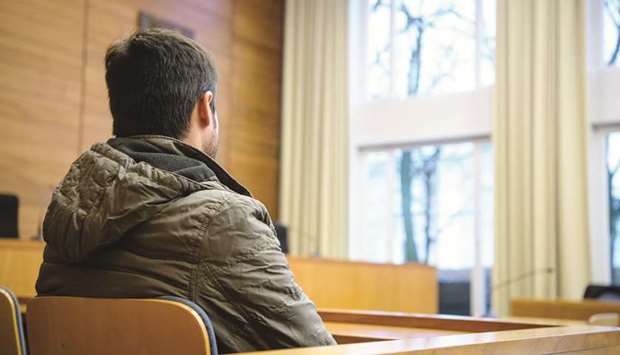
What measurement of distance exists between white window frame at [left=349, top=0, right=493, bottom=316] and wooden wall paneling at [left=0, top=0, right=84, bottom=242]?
10.8ft

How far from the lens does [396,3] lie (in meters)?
9.81

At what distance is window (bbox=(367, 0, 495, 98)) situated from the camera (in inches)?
354

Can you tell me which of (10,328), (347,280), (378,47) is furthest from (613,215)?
(10,328)

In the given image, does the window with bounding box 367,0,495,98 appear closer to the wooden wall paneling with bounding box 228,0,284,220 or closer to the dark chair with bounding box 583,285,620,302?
the wooden wall paneling with bounding box 228,0,284,220

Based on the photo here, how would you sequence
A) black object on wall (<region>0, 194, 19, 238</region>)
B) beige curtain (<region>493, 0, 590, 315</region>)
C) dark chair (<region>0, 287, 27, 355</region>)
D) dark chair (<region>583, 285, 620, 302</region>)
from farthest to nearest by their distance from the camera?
beige curtain (<region>493, 0, 590, 315</region>) → dark chair (<region>583, 285, 620, 302</region>) → black object on wall (<region>0, 194, 19, 238</region>) → dark chair (<region>0, 287, 27, 355</region>)

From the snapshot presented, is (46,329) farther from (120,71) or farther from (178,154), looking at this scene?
(120,71)

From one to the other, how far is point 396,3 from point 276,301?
8.75 meters

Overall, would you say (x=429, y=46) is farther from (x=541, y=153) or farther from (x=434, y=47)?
(x=541, y=153)

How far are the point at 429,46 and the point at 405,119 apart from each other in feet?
2.98

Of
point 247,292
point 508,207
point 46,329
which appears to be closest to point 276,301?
point 247,292

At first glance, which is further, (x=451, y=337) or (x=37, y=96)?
(x=37, y=96)

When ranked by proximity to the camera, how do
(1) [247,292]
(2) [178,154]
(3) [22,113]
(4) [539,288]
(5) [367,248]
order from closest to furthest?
(1) [247,292]
(2) [178,154]
(3) [22,113]
(4) [539,288]
(5) [367,248]

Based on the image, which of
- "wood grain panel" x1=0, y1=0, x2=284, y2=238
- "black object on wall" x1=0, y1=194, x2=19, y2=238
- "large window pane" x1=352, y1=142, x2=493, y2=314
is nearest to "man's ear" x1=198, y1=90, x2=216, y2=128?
"black object on wall" x1=0, y1=194, x2=19, y2=238

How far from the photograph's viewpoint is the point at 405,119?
30.5ft
